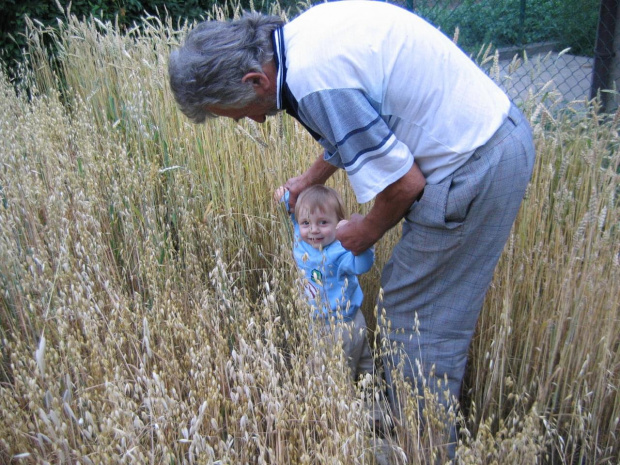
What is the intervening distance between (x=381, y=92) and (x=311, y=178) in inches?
26.4

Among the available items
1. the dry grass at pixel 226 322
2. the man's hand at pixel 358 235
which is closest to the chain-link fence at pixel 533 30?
the dry grass at pixel 226 322

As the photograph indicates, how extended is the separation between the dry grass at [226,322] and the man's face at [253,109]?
1.71ft

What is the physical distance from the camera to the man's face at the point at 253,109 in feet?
5.45

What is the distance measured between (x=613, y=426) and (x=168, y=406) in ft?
4.43

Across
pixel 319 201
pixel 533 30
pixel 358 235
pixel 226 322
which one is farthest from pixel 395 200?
pixel 533 30

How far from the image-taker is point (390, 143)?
58.8 inches

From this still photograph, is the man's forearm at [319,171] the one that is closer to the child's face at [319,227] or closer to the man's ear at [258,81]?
the child's face at [319,227]

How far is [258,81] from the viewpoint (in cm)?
161

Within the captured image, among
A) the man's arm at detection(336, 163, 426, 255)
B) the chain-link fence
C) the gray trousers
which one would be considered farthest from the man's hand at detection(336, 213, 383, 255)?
the chain-link fence

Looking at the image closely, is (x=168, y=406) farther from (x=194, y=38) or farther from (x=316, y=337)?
(x=194, y=38)

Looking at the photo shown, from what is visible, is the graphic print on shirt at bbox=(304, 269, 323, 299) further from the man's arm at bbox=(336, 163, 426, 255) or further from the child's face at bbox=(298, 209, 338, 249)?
the man's arm at bbox=(336, 163, 426, 255)

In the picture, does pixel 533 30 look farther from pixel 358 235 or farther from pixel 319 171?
pixel 358 235

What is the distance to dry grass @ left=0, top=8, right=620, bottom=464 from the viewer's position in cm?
149

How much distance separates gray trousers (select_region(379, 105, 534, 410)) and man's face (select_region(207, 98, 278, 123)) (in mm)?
521
